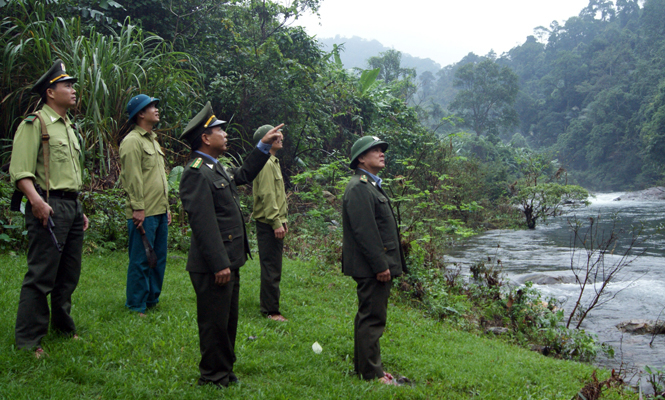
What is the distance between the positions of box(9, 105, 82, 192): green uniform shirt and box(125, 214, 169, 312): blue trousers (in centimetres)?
91

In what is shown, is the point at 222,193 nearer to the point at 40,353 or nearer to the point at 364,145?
the point at 364,145

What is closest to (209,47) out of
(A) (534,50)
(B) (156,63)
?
(B) (156,63)

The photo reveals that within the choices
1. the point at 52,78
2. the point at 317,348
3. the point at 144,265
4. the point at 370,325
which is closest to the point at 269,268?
the point at 317,348

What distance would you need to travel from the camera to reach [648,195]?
36656mm

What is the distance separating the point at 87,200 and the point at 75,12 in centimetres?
548

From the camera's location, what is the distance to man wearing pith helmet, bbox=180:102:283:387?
3121 millimetres

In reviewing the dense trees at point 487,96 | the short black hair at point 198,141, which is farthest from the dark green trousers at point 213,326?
the dense trees at point 487,96

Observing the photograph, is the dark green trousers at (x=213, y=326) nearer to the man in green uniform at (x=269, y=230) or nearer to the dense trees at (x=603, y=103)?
the man in green uniform at (x=269, y=230)

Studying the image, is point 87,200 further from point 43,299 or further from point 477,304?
point 477,304

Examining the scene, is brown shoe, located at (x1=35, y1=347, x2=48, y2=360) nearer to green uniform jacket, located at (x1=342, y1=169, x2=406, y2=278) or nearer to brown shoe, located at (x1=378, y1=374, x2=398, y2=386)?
green uniform jacket, located at (x1=342, y1=169, x2=406, y2=278)

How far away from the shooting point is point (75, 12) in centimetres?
1046

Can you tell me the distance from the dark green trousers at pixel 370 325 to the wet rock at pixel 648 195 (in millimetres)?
38761

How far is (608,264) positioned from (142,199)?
11473mm

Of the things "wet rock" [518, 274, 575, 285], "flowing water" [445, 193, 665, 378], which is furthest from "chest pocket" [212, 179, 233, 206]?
"wet rock" [518, 274, 575, 285]
